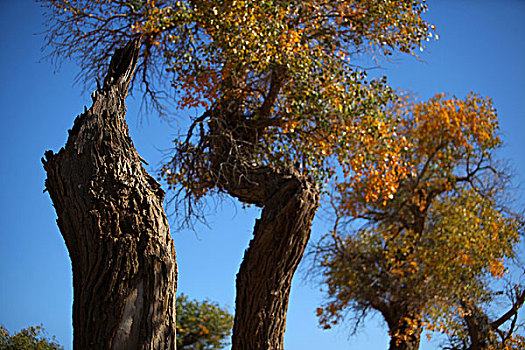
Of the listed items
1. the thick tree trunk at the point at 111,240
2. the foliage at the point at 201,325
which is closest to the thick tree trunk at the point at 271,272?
the thick tree trunk at the point at 111,240

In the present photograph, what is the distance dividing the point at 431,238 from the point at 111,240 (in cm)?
944

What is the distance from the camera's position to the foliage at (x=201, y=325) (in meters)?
11.2

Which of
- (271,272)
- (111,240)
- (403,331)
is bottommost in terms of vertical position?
(111,240)

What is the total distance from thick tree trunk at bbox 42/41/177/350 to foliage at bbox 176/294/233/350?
763cm

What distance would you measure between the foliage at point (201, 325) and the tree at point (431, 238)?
2.26 m

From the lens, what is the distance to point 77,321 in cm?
369

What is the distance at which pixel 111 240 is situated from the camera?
3.67 meters

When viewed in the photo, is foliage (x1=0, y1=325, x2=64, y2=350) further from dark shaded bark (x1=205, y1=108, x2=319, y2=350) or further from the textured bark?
the textured bark

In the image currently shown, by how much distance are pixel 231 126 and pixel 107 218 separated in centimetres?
404

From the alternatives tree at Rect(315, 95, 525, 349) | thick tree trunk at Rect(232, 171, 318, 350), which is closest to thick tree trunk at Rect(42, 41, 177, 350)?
thick tree trunk at Rect(232, 171, 318, 350)

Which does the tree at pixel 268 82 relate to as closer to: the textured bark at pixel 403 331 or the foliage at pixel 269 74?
the foliage at pixel 269 74

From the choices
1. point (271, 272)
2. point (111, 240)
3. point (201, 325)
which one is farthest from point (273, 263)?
point (201, 325)

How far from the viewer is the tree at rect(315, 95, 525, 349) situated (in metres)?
11.0

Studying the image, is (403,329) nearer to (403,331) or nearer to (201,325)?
(403,331)
